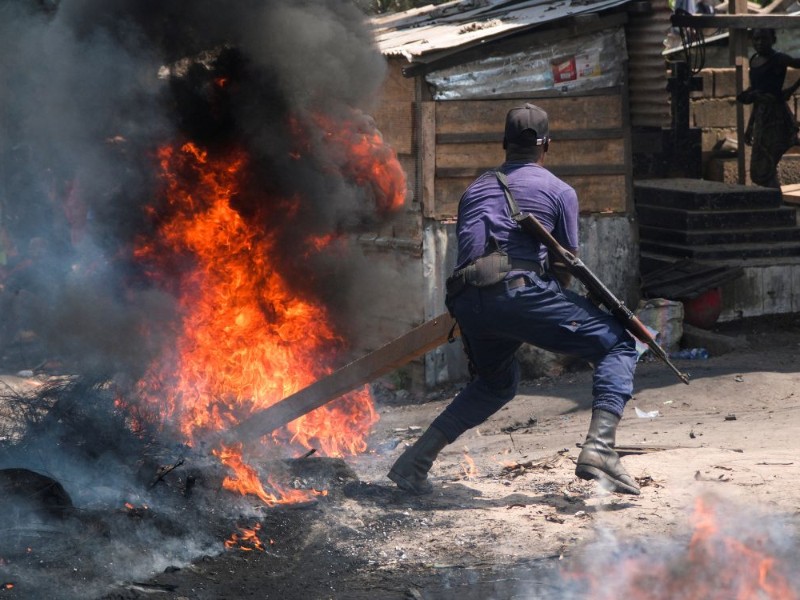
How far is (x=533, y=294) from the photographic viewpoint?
513 cm

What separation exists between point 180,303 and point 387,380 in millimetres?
4472

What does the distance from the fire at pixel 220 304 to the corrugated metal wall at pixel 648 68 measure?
168 inches

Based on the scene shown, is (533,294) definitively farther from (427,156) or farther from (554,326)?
(427,156)

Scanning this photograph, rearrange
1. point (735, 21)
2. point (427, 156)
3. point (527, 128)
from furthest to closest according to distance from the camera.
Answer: point (735, 21), point (427, 156), point (527, 128)

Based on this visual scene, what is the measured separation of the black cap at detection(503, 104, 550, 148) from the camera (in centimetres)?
543

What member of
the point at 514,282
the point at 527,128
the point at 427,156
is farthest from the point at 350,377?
the point at 427,156

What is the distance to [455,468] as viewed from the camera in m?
6.82

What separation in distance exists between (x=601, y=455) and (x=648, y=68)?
5.77 metres

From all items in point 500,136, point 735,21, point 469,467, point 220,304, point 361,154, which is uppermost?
point 735,21

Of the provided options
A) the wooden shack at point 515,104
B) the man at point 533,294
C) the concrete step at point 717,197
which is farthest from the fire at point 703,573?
the concrete step at point 717,197

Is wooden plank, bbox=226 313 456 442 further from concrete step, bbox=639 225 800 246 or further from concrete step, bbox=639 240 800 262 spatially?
concrete step, bbox=639 225 800 246

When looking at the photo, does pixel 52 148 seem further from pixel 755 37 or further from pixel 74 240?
pixel 755 37

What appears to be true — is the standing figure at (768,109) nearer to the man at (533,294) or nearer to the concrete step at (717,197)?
the concrete step at (717,197)

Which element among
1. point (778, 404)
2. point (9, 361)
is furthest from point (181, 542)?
point (9, 361)
